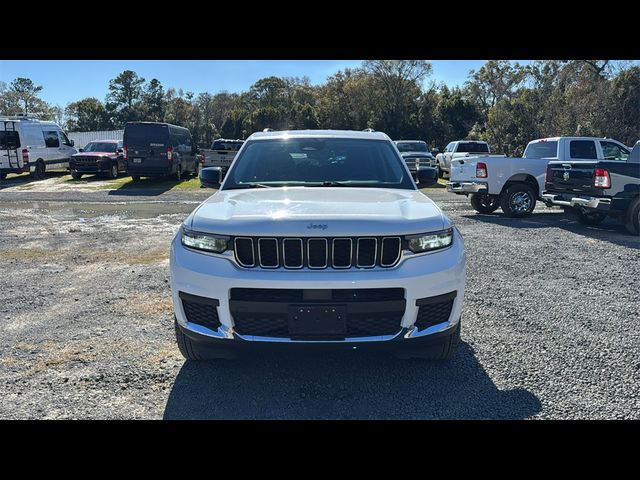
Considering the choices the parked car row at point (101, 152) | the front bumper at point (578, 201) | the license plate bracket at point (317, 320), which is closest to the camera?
the license plate bracket at point (317, 320)

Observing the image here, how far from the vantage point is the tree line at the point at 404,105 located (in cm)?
2517

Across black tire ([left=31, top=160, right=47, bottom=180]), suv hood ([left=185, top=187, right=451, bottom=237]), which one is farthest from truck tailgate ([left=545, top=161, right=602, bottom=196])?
black tire ([left=31, top=160, right=47, bottom=180])

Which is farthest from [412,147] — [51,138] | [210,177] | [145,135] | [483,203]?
[210,177]

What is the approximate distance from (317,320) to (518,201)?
9893 mm

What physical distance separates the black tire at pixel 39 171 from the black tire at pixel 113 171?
10.6 ft

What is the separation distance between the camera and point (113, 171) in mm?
22547

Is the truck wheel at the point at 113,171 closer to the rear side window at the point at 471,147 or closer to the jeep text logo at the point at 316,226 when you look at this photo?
the rear side window at the point at 471,147

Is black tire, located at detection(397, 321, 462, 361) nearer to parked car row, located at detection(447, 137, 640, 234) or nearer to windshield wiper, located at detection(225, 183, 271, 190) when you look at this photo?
windshield wiper, located at detection(225, 183, 271, 190)

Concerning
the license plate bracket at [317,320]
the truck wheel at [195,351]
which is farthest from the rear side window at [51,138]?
the license plate bracket at [317,320]

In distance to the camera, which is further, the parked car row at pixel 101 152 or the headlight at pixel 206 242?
the parked car row at pixel 101 152

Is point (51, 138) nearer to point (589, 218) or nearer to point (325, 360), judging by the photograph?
point (589, 218)

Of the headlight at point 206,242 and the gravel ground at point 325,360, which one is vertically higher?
the headlight at point 206,242
